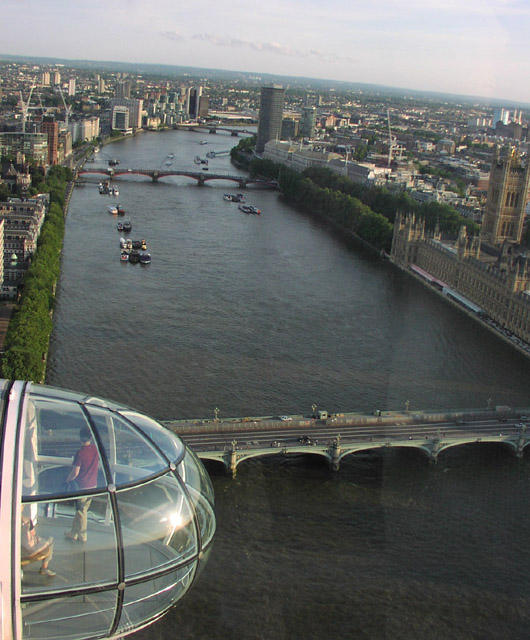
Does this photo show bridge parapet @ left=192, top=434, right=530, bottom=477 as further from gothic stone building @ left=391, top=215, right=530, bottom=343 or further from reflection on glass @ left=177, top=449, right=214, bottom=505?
reflection on glass @ left=177, top=449, right=214, bottom=505

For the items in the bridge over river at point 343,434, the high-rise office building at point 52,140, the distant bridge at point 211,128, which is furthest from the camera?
the distant bridge at point 211,128

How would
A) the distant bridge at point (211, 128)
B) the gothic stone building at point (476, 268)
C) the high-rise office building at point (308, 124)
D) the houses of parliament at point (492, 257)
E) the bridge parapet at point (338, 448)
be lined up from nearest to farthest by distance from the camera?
the bridge parapet at point (338, 448)
the gothic stone building at point (476, 268)
the houses of parliament at point (492, 257)
the high-rise office building at point (308, 124)
the distant bridge at point (211, 128)

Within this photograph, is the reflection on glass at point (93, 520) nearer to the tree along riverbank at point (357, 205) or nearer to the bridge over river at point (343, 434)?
the bridge over river at point (343, 434)

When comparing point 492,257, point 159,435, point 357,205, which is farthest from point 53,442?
point 357,205

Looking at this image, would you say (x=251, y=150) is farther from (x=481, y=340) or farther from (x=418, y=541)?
(x=418, y=541)

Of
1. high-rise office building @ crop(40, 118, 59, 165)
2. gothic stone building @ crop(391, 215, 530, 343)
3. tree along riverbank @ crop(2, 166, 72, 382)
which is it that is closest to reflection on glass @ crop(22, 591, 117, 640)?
tree along riverbank @ crop(2, 166, 72, 382)

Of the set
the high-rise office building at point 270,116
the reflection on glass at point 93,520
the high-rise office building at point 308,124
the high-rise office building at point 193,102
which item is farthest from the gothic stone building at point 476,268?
the high-rise office building at point 193,102

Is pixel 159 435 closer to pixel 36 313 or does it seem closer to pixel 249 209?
pixel 36 313
